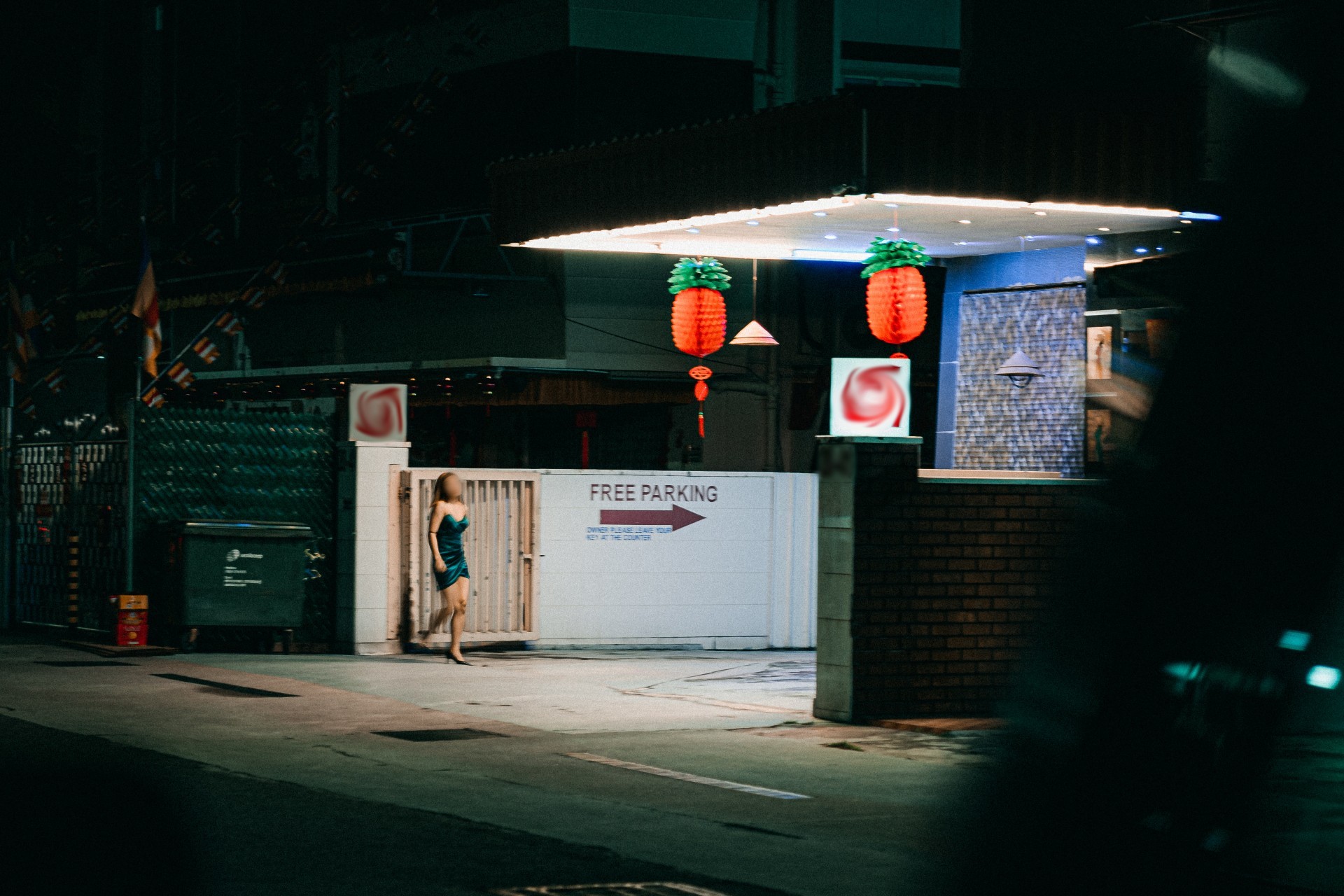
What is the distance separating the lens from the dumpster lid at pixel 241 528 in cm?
1567

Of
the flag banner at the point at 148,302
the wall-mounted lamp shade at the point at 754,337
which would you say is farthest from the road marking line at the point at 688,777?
the wall-mounted lamp shade at the point at 754,337

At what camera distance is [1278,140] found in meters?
2.54

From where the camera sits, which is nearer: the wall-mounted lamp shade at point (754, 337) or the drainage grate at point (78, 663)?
the drainage grate at point (78, 663)

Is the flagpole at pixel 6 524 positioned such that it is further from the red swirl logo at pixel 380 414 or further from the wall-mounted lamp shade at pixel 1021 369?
the wall-mounted lamp shade at pixel 1021 369

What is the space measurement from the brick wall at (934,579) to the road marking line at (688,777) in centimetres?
230

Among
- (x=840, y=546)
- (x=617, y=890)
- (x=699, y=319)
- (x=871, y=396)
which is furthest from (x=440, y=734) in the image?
(x=699, y=319)

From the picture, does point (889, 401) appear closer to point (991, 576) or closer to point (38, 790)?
point (991, 576)

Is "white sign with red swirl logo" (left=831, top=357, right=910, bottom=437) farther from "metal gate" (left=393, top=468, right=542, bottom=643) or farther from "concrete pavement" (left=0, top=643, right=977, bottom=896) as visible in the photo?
"metal gate" (left=393, top=468, right=542, bottom=643)

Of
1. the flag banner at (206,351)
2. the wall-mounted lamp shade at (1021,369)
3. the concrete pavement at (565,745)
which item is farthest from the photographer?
the flag banner at (206,351)

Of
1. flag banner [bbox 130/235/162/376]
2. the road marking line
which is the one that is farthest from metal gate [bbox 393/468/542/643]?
the road marking line

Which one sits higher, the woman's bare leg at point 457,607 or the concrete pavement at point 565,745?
the woman's bare leg at point 457,607

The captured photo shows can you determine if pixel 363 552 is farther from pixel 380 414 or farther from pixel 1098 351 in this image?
pixel 1098 351

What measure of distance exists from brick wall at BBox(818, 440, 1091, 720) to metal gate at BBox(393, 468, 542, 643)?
207 inches

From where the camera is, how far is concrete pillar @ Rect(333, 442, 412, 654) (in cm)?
1628
